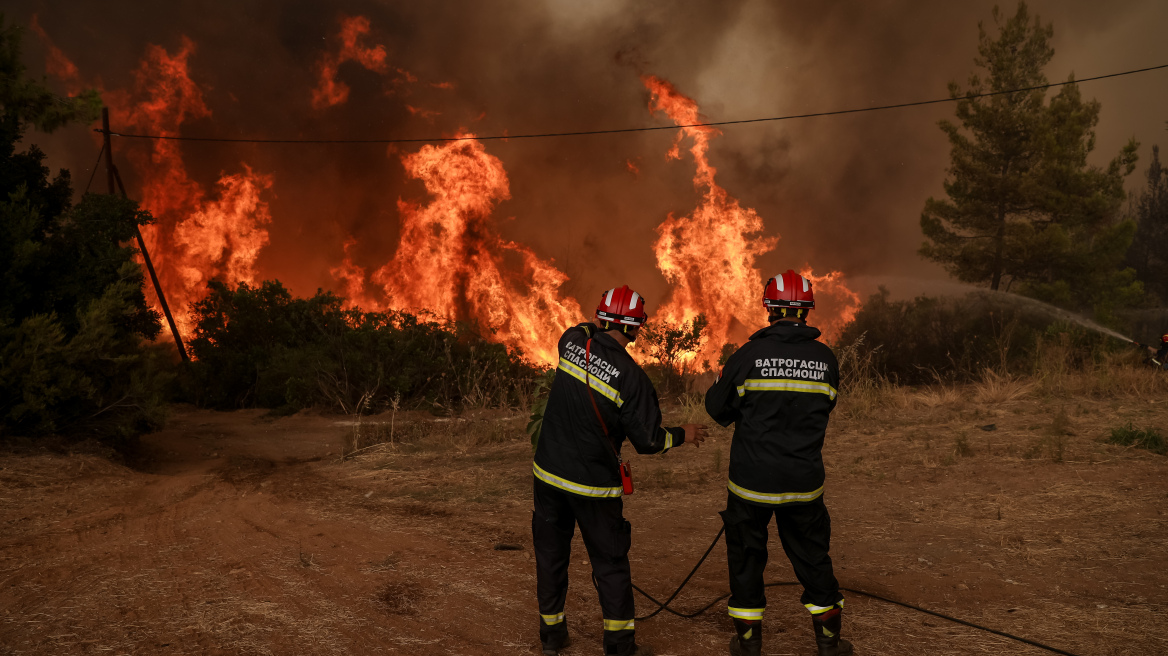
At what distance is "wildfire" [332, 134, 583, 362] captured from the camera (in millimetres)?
22000

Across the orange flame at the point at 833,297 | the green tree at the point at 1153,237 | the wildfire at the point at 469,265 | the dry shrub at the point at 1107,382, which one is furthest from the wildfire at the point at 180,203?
the green tree at the point at 1153,237

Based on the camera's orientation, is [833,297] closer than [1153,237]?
Yes

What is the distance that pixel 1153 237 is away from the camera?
3606 cm

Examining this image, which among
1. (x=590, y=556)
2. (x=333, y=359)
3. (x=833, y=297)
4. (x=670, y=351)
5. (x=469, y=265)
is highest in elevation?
(x=469, y=265)

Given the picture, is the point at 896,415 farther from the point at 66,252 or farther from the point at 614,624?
the point at 66,252

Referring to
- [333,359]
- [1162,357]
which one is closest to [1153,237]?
[1162,357]

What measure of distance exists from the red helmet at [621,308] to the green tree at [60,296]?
27.3 feet

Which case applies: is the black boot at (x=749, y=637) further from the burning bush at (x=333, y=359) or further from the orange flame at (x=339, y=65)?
the orange flame at (x=339, y=65)

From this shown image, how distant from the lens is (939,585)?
199 inches

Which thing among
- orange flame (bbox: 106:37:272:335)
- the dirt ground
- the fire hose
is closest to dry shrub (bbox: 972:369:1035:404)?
the dirt ground

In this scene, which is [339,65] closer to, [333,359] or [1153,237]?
[333,359]

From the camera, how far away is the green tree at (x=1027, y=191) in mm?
21578

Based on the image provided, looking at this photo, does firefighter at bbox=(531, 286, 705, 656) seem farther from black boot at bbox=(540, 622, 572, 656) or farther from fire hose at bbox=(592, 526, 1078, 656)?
fire hose at bbox=(592, 526, 1078, 656)

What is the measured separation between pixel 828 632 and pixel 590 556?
1338mm
